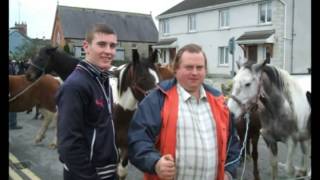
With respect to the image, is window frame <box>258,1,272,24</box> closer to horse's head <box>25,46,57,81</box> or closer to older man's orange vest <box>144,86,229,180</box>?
horse's head <box>25,46,57,81</box>

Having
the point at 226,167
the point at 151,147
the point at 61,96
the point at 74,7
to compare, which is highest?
the point at 74,7

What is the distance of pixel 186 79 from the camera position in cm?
271

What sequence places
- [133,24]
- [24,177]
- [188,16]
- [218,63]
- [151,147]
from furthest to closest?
[133,24]
[188,16]
[218,63]
[24,177]
[151,147]

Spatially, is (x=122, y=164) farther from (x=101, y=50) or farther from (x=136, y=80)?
(x=101, y=50)

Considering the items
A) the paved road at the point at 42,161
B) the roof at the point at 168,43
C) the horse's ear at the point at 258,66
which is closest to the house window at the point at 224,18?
the roof at the point at 168,43

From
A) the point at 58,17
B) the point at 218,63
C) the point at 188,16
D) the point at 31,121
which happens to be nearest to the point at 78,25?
the point at 58,17

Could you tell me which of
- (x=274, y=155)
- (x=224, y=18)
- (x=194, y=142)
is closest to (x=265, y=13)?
(x=224, y=18)

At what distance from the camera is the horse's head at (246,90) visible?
554cm

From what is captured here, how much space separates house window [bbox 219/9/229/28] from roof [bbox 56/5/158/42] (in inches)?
860

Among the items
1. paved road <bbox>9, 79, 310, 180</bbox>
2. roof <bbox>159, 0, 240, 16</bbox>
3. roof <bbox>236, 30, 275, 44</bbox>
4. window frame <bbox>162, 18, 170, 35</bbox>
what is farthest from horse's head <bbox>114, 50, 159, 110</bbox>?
window frame <bbox>162, 18, 170, 35</bbox>

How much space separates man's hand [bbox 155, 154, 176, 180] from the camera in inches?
96.0

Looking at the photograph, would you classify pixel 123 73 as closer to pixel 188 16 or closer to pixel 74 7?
pixel 188 16

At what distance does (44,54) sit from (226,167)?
619cm

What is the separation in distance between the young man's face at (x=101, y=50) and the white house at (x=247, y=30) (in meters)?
22.6
